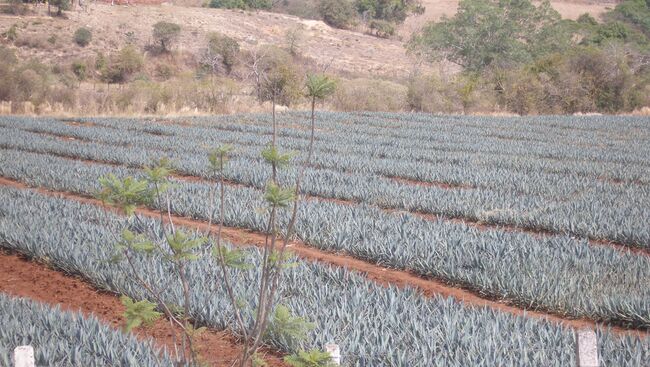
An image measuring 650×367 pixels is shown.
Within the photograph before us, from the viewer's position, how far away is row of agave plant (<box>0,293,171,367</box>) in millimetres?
3283

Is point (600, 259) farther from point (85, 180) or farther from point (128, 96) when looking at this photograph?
point (128, 96)

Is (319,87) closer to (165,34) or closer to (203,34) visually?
(165,34)

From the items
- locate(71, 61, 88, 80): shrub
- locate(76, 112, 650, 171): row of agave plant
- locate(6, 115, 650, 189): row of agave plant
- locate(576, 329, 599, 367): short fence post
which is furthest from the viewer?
locate(71, 61, 88, 80): shrub

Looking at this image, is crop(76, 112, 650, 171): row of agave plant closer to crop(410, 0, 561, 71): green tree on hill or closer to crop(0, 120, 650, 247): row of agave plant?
crop(0, 120, 650, 247): row of agave plant

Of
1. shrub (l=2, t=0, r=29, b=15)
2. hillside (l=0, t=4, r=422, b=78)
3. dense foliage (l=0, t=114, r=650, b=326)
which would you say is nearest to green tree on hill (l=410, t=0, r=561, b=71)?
hillside (l=0, t=4, r=422, b=78)

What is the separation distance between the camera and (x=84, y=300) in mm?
4992

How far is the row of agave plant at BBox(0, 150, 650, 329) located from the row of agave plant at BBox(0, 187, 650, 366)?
2.68 ft

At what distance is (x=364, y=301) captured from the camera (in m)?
4.37

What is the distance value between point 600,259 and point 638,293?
2.66ft

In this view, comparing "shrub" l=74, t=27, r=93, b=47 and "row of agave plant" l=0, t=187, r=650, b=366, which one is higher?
"shrub" l=74, t=27, r=93, b=47

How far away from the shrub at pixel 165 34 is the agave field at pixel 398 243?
32.7m

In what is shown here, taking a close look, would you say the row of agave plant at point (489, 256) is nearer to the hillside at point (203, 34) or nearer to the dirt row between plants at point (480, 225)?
the dirt row between plants at point (480, 225)

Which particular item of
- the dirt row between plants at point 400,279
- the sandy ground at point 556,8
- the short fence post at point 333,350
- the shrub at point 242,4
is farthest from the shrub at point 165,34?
the short fence post at point 333,350

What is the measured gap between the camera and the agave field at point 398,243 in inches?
143
